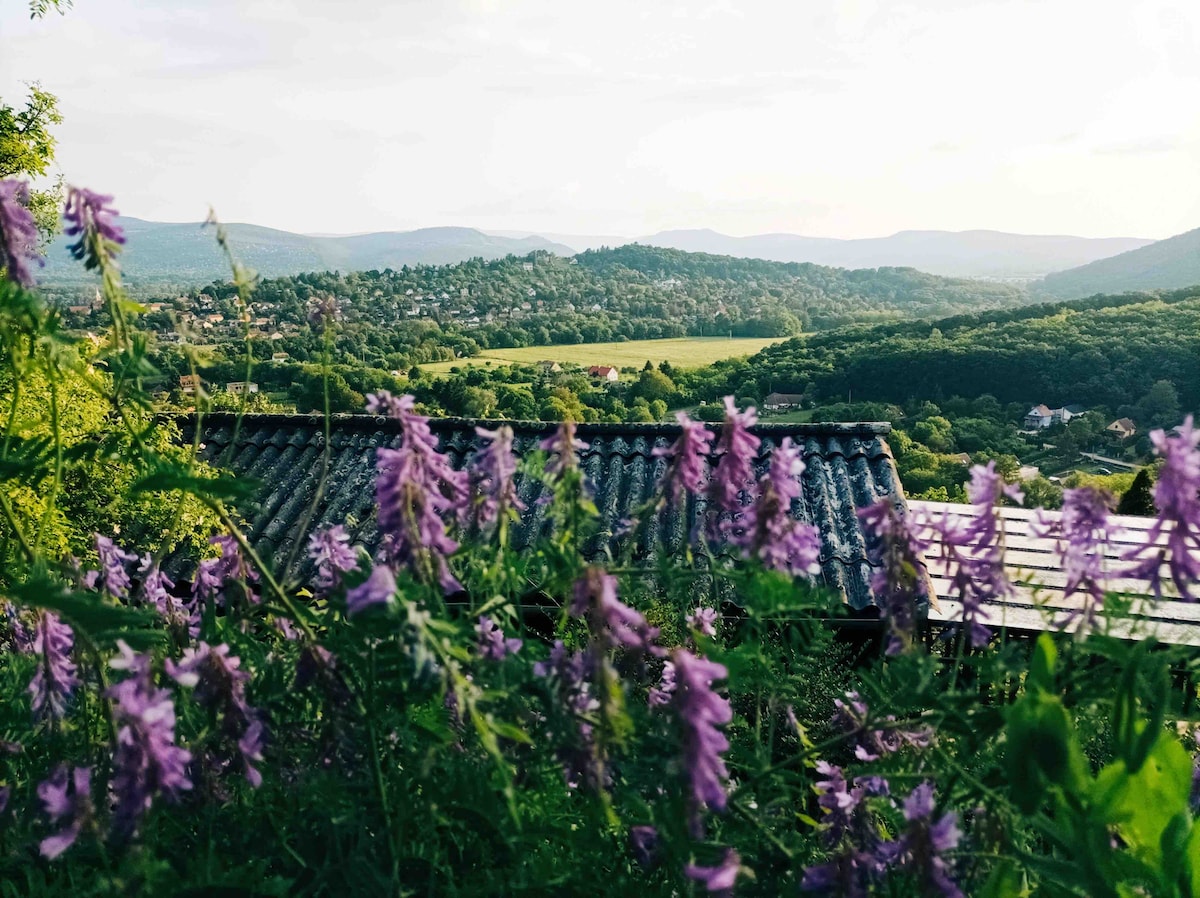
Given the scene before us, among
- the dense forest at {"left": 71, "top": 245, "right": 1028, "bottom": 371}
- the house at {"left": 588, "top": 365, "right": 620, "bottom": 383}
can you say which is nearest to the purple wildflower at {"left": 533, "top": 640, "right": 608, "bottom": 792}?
the dense forest at {"left": 71, "top": 245, "right": 1028, "bottom": 371}

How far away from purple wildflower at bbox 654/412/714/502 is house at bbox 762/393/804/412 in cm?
5491

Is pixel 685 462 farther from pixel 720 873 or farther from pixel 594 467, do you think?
pixel 594 467

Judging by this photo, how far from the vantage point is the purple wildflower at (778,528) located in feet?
4.17

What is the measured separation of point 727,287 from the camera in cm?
11012

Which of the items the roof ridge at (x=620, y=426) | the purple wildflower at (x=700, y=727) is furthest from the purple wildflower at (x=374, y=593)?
the roof ridge at (x=620, y=426)

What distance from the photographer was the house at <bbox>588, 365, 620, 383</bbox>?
65125mm

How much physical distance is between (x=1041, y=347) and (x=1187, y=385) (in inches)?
314

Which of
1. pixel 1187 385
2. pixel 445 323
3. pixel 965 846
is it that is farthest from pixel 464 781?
pixel 445 323

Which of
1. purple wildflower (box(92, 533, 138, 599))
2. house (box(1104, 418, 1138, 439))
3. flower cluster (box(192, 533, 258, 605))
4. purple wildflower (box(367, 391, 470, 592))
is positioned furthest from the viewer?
house (box(1104, 418, 1138, 439))

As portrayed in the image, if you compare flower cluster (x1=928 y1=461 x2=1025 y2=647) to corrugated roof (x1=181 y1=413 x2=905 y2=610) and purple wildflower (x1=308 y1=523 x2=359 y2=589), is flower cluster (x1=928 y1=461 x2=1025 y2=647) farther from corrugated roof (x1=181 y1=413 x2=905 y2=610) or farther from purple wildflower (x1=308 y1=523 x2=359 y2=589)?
corrugated roof (x1=181 y1=413 x2=905 y2=610)

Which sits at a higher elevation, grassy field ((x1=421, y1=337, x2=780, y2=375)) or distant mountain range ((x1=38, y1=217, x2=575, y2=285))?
distant mountain range ((x1=38, y1=217, x2=575, y2=285))

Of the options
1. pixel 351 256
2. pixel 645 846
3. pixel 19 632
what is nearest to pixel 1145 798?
pixel 645 846

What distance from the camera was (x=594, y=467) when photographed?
936 cm

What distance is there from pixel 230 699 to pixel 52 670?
0.44 meters
